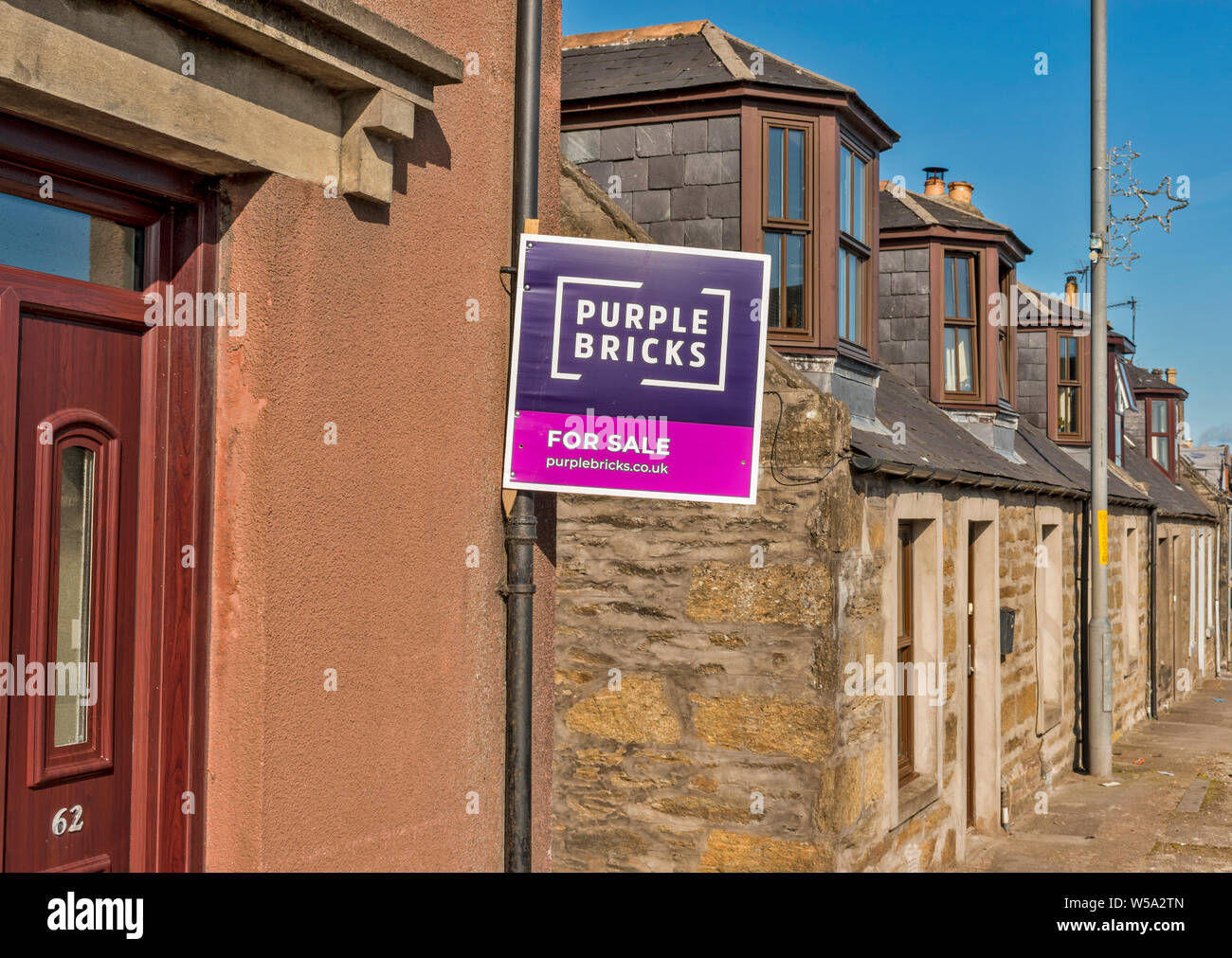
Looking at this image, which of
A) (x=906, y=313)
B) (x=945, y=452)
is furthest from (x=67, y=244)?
(x=906, y=313)

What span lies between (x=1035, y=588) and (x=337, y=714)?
33.6 ft

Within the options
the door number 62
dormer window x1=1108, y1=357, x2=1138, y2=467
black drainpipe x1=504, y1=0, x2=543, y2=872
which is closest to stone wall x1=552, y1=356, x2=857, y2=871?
black drainpipe x1=504, y1=0, x2=543, y2=872

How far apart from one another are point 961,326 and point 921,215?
1.23 meters

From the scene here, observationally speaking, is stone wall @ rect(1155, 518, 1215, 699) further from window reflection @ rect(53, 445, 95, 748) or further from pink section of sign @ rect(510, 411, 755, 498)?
window reflection @ rect(53, 445, 95, 748)

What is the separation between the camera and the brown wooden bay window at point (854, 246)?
28.4 feet

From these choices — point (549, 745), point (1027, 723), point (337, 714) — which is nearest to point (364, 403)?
Result: point (337, 714)

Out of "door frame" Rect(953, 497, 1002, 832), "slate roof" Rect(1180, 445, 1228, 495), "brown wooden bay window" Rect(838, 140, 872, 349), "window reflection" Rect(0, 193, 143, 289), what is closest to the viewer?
"window reflection" Rect(0, 193, 143, 289)

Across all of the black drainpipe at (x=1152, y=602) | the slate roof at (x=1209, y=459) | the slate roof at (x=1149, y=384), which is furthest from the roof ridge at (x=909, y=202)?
the slate roof at (x=1209, y=459)

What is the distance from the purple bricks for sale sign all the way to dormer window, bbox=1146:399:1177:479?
22.9 metres

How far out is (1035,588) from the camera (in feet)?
41.1

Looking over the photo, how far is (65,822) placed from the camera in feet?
10.5

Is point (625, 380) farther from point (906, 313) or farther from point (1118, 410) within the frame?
point (1118, 410)

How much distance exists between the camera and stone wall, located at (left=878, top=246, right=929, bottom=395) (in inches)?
493

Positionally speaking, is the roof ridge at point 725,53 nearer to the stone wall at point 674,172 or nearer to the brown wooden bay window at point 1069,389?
the stone wall at point 674,172
